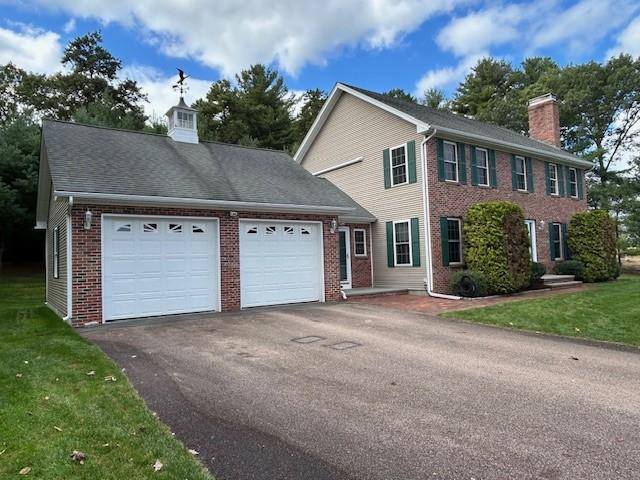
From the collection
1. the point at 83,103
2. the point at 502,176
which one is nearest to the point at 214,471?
the point at 502,176

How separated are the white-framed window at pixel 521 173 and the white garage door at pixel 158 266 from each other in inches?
471

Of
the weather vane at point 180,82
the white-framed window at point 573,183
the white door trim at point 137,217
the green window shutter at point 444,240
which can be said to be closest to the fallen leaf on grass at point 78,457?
the white door trim at point 137,217

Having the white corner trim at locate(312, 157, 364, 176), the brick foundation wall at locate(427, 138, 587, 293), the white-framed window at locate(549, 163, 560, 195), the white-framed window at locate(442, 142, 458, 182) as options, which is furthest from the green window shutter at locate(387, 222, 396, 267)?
the white-framed window at locate(549, 163, 560, 195)

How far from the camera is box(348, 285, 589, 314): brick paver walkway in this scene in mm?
10914

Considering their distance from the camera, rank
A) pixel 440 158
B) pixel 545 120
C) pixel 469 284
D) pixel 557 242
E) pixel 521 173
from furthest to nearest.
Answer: pixel 545 120
pixel 557 242
pixel 521 173
pixel 440 158
pixel 469 284

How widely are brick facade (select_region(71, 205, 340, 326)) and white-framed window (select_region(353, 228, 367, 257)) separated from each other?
10.5ft

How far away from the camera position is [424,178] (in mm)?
13750

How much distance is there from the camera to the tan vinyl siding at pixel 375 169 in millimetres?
14227

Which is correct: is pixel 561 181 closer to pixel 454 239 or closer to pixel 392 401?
pixel 454 239

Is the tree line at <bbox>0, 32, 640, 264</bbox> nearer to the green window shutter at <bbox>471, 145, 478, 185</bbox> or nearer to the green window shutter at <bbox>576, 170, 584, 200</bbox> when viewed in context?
the green window shutter at <bbox>576, 170, 584, 200</bbox>

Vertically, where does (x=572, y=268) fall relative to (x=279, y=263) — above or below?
below

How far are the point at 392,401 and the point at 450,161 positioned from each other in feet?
37.7

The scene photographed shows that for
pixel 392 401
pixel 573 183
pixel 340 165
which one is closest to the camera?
pixel 392 401

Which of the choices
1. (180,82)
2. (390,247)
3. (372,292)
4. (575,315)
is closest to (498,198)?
(390,247)
